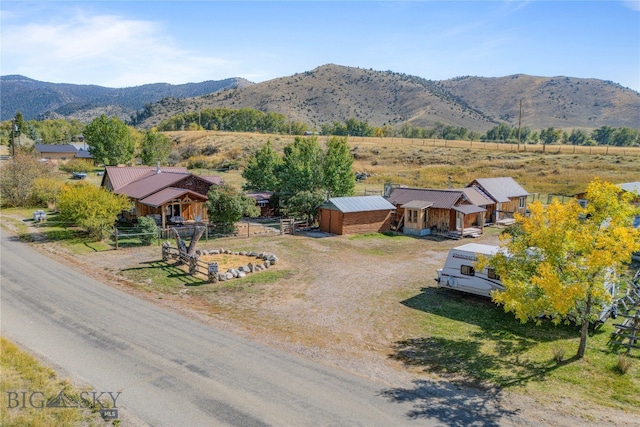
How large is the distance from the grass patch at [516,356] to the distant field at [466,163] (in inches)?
1687

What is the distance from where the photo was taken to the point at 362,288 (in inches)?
896

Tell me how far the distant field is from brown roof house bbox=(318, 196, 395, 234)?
2131 centimetres

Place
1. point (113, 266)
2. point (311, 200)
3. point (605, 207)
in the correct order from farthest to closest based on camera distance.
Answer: point (311, 200) < point (113, 266) < point (605, 207)

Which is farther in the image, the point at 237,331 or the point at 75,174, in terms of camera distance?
the point at 75,174

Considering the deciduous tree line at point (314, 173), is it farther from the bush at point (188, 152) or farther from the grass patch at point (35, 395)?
the bush at point (188, 152)

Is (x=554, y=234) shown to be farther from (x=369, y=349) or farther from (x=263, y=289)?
(x=263, y=289)

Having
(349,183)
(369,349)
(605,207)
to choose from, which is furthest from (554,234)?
(349,183)

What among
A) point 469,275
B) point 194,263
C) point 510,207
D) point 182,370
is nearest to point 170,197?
point 194,263

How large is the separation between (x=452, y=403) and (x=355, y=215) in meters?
25.6

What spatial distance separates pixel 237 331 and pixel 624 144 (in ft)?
458

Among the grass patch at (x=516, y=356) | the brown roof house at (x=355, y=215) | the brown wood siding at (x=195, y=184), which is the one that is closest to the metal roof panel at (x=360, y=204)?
the brown roof house at (x=355, y=215)

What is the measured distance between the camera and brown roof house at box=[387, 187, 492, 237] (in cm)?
3791

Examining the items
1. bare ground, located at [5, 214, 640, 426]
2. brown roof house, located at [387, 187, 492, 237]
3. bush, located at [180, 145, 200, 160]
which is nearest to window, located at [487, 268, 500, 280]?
bare ground, located at [5, 214, 640, 426]

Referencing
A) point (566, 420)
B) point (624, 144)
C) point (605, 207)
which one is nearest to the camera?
point (566, 420)
